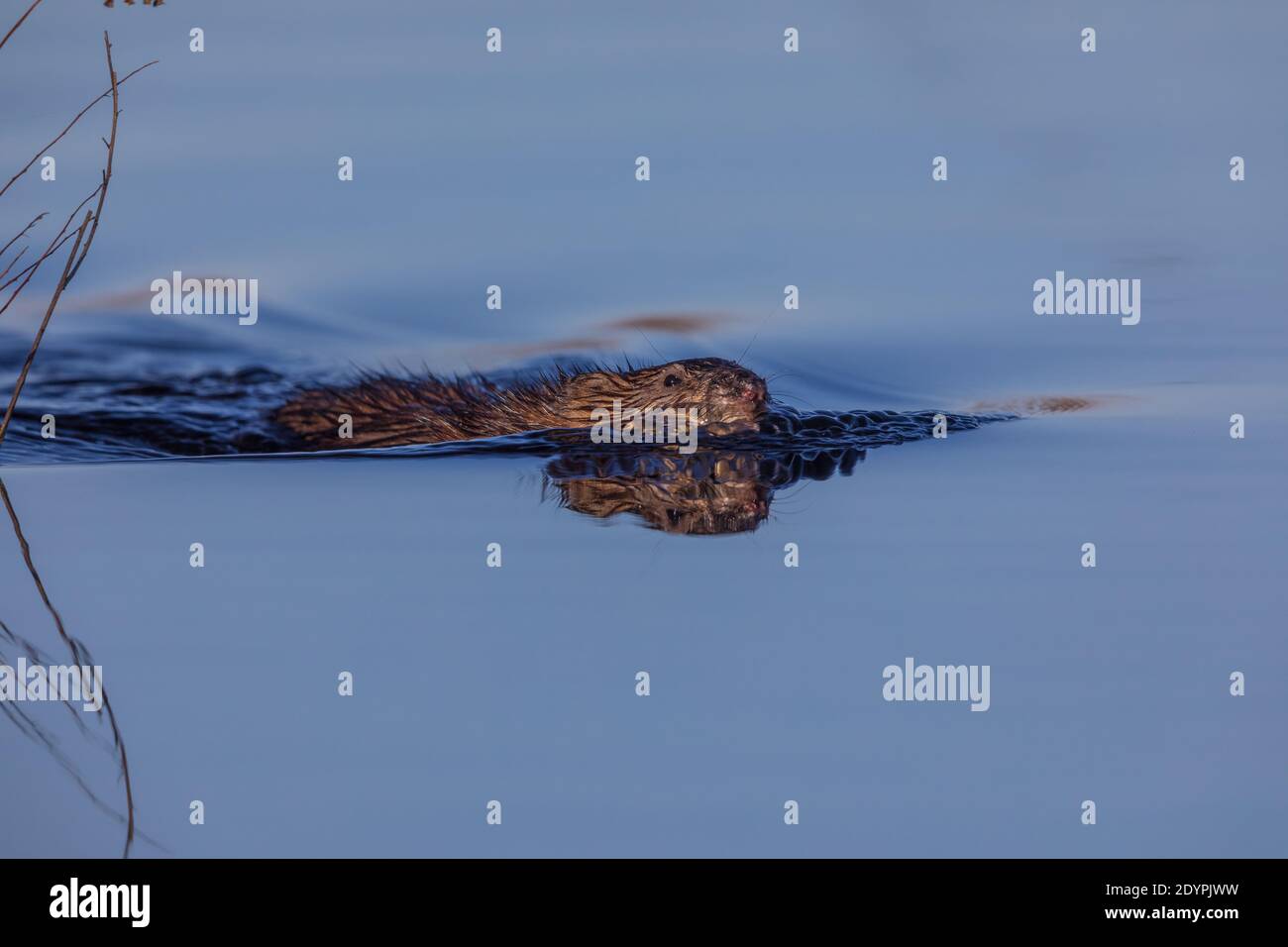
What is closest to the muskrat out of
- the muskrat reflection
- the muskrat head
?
the muskrat head

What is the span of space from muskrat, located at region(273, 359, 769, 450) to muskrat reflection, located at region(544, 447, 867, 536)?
459 millimetres

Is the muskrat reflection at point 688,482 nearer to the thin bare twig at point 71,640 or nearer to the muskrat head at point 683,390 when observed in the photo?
the muskrat head at point 683,390

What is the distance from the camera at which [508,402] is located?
9.74 meters

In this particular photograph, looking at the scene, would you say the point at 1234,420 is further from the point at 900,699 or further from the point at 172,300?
the point at 172,300

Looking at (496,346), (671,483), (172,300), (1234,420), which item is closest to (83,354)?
(172,300)

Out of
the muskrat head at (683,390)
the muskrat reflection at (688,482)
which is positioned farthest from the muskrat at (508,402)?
the muskrat reflection at (688,482)

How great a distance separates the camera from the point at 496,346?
11383mm

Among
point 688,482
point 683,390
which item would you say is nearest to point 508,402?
point 683,390

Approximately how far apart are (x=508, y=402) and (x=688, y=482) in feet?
6.32

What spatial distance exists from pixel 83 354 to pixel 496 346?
2836 mm

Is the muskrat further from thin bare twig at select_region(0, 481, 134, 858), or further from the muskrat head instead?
thin bare twig at select_region(0, 481, 134, 858)

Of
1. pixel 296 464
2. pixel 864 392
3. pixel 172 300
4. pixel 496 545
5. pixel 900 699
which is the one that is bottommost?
pixel 900 699

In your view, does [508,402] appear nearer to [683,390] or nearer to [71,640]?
[683,390]

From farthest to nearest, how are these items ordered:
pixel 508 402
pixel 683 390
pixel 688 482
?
pixel 508 402 < pixel 683 390 < pixel 688 482
